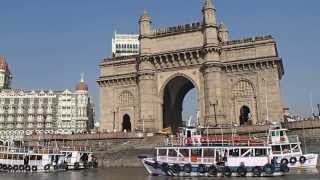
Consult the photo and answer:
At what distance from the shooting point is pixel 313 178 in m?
39.4

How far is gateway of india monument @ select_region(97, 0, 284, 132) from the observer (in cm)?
6894

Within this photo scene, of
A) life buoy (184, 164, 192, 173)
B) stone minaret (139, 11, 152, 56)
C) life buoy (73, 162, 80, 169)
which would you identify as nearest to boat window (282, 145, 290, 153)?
life buoy (184, 164, 192, 173)

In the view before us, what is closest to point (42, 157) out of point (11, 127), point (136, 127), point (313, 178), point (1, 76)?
point (136, 127)

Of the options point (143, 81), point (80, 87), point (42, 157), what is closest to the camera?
point (42, 157)

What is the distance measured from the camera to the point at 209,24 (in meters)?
71.3

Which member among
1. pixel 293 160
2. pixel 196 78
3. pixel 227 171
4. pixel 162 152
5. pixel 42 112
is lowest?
pixel 227 171

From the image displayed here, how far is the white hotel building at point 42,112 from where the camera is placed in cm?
13212

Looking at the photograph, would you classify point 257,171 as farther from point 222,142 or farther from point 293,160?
point 293,160

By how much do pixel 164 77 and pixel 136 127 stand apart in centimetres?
1020

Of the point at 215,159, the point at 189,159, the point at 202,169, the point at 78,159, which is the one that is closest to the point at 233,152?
the point at 215,159

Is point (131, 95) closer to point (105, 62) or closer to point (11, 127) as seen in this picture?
point (105, 62)

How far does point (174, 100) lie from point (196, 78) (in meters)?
12.3

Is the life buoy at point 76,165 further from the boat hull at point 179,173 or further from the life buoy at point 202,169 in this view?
the life buoy at point 202,169

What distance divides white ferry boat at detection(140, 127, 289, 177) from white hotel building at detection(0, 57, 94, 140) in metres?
87.5
